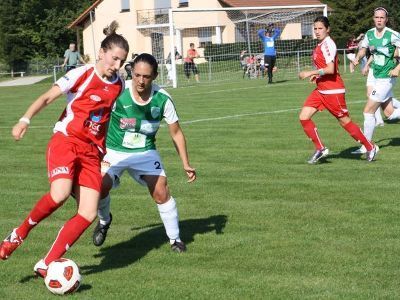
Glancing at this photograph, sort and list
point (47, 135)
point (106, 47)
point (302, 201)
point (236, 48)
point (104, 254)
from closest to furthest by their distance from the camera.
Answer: point (106, 47), point (104, 254), point (302, 201), point (47, 135), point (236, 48)

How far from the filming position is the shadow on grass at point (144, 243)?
260 inches

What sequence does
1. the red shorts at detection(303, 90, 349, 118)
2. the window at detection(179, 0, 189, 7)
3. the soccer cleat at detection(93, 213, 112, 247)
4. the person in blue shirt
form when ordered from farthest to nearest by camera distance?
the window at detection(179, 0, 189, 7), the person in blue shirt, the red shorts at detection(303, 90, 349, 118), the soccer cleat at detection(93, 213, 112, 247)

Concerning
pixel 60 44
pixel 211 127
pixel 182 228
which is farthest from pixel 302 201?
pixel 60 44

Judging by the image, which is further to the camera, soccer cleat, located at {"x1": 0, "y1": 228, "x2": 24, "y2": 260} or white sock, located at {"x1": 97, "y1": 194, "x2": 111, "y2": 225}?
white sock, located at {"x1": 97, "y1": 194, "x2": 111, "y2": 225}

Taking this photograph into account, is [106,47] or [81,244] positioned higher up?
[106,47]

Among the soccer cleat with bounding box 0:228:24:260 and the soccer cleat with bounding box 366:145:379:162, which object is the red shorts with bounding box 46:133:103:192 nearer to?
the soccer cleat with bounding box 0:228:24:260

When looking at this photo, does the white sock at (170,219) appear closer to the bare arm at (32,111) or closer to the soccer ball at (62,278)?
the soccer ball at (62,278)

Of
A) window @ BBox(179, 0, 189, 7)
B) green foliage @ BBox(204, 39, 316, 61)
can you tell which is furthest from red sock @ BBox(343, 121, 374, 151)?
window @ BBox(179, 0, 189, 7)

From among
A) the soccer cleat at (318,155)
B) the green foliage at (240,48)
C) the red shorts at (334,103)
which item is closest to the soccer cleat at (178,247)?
the soccer cleat at (318,155)

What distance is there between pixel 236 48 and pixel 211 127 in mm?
24101

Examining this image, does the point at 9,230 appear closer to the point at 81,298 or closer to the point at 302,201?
the point at 81,298

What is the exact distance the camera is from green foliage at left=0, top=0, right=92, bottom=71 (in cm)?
7062

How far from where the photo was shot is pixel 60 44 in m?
74.3

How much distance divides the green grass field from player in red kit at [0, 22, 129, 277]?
40cm
